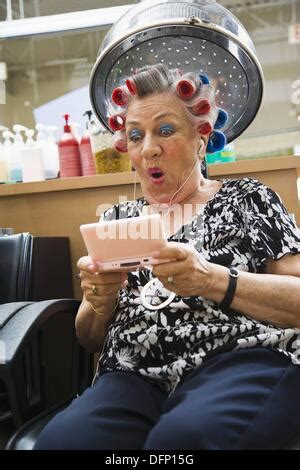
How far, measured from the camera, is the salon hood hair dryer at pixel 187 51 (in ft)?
4.24

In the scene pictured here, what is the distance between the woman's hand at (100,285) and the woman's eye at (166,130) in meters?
0.37

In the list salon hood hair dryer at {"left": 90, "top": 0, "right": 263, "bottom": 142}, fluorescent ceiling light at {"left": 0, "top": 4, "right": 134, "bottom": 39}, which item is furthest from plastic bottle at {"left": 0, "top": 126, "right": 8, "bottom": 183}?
salon hood hair dryer at {"left": 90, "top": 0, "right": 263, "bottom": 142}

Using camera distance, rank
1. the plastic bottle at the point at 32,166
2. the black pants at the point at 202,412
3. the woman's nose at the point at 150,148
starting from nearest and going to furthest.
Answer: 1. the black pants at the point at 202,412
2. the woman's nose at the point at 150,148
3. the plastic bottle at the point at 32,166

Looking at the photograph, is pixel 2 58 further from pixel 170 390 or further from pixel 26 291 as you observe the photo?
pixel 170 390

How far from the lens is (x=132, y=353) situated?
1.16 m

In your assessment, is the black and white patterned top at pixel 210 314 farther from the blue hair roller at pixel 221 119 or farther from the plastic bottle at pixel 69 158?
the plastic bottle at pixel 69 158

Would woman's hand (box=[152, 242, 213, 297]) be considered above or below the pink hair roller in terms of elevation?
below

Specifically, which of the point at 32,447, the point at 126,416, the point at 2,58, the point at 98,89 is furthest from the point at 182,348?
the point at 2,58

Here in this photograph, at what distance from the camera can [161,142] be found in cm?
126

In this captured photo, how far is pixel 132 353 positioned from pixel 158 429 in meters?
0.30

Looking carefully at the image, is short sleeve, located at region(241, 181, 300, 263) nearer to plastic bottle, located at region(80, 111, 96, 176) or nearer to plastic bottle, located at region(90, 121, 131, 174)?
plastic bottle, located at region(90, 121, 131, 174)

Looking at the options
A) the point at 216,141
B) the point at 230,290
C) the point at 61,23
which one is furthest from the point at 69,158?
the point at 230,290

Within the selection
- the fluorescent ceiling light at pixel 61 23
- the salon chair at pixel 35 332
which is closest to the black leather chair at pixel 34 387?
the salon chair at pixel 35 332

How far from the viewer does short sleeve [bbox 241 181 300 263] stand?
3.80 ft
